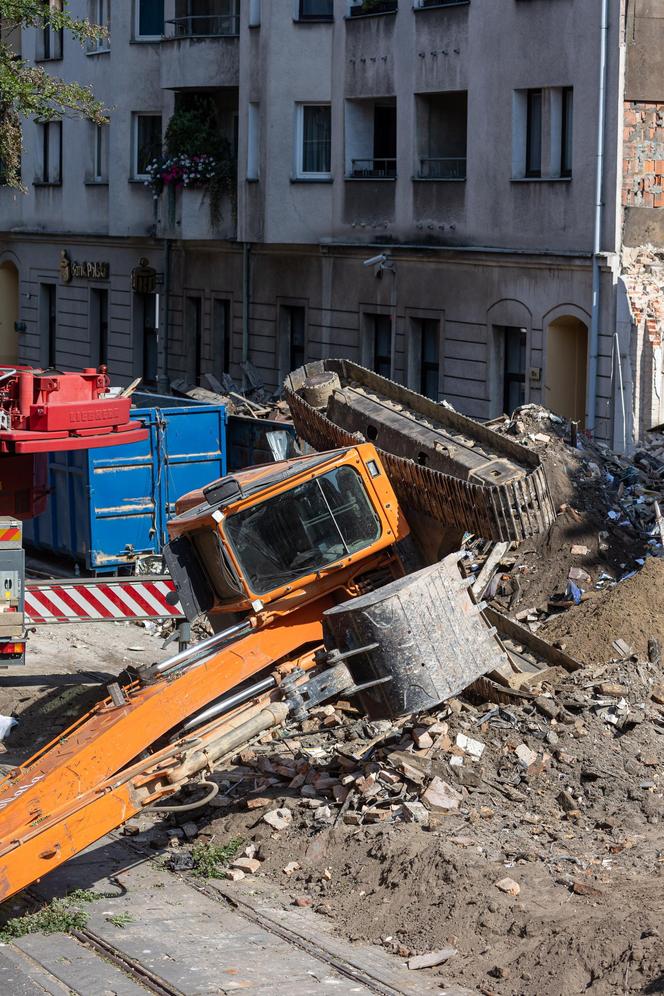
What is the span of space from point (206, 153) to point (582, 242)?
1029cm

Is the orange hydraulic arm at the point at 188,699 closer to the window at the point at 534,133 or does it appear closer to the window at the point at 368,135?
the window at the point at 534,133

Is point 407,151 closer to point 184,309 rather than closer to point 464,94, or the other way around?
point 464,94

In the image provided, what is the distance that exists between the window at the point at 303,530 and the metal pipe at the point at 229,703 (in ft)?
2.03

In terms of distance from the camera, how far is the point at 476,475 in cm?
1039

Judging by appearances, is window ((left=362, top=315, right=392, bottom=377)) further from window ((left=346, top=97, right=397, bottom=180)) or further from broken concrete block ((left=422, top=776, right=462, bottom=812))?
broken concrete block ((left=422, top=776, right=462, bottom=812))

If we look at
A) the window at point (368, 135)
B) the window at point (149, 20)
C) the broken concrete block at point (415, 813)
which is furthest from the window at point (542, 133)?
the broken concrete block at point (415, 813)

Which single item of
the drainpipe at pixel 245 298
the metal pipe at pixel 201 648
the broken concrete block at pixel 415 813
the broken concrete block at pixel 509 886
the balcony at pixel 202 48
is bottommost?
the broken concrete block at pixel 509 886

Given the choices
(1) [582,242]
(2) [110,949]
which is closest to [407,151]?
(1) [582,242]

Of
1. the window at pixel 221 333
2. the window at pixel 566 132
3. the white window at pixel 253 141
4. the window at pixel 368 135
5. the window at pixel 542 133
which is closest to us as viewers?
the window at pixel 566 132

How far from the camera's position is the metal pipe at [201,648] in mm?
9742

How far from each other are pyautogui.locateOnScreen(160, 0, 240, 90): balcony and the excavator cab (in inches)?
815

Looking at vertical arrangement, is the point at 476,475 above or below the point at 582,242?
below

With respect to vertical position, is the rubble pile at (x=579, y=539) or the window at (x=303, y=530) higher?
the window at (x=303, y=530)

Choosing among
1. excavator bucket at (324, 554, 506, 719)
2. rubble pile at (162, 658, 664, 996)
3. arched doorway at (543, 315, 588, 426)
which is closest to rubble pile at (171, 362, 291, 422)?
arched doorway at (543, 315, 588, 426)
